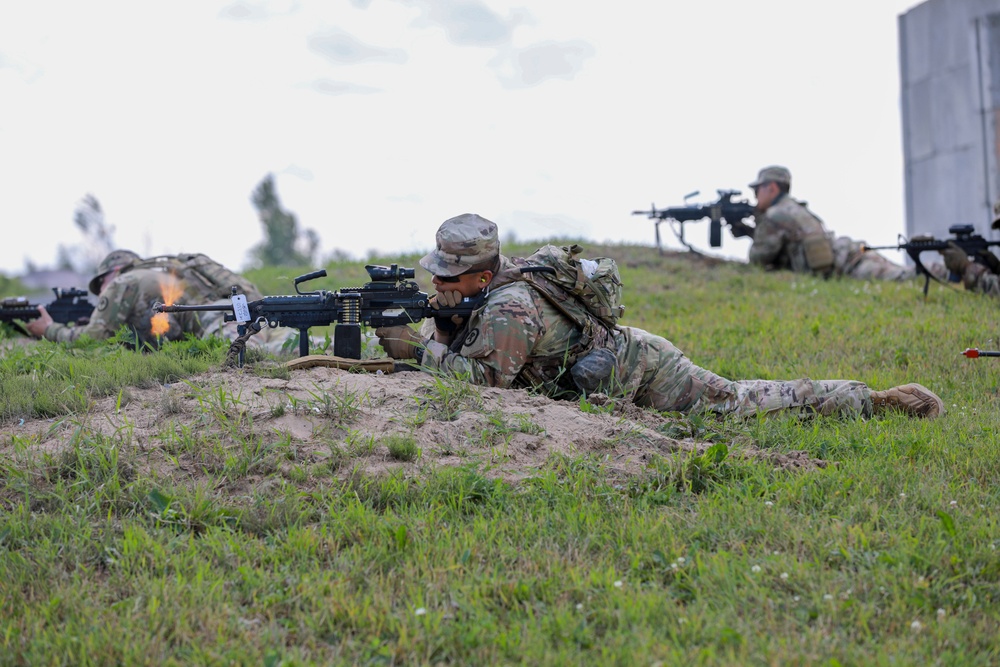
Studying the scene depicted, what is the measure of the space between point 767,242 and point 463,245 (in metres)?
9.94

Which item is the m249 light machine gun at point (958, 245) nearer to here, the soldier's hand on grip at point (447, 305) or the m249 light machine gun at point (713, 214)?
the m249 light machine gun at point (713, 214)

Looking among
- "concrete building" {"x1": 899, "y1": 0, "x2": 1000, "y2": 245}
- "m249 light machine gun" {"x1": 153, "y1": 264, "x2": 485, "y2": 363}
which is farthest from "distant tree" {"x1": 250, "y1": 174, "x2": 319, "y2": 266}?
"m249 light machine gun" {"x1": 153, "y1": 264, "x2": 485, "y2": 363}

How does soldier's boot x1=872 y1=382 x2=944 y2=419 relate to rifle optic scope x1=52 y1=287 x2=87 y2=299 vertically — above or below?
below

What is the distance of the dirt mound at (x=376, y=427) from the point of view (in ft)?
15.4

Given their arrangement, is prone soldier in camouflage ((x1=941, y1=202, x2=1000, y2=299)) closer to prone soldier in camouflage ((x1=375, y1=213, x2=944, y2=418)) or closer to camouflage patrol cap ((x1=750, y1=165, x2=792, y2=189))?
camouflage patrol cap ((x1=750, y1=165, x2=792, y2=189))

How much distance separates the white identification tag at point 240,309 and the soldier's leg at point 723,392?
259cm

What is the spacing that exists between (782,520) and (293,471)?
2.27 metres

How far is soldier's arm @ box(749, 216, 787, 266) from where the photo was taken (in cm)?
1477

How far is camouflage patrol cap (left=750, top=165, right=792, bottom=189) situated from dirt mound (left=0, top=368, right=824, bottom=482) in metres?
10.4

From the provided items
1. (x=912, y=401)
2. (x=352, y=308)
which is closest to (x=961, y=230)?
(x=912, y=401)

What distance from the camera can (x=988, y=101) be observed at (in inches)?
643

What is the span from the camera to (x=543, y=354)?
20.2ft

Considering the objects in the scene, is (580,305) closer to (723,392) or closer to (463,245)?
(463,245)

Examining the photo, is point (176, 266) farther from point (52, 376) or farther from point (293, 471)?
point (293, 471)
